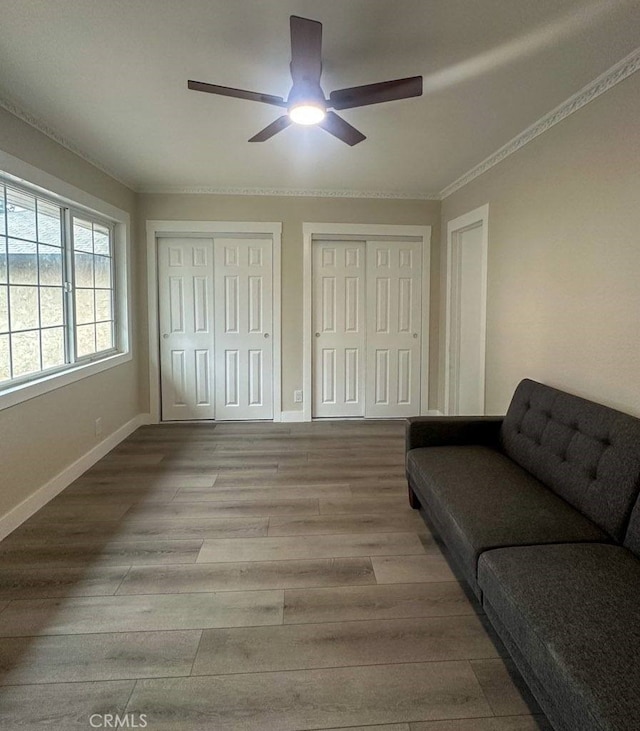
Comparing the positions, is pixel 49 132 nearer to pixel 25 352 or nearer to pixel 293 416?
pixel 25 352

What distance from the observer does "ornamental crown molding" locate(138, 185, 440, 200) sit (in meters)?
4.46

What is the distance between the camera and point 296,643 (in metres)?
1.71

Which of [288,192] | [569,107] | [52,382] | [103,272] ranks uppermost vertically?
[288,192]

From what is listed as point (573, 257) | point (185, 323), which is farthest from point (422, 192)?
point (185, 323)

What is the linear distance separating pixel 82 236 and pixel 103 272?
1.56 feet

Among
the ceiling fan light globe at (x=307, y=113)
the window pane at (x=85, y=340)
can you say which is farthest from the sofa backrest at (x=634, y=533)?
the window pane at (x=85, y=340)

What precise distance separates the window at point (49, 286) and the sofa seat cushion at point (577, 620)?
2.77m

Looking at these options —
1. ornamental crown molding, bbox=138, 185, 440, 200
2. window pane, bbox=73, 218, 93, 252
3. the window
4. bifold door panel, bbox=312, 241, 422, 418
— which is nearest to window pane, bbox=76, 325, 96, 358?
the window

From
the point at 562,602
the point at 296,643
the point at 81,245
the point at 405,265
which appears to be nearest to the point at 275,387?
the point at 405,265

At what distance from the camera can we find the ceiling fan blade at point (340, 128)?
2.28 m

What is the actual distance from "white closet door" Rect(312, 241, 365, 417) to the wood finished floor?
1812mm

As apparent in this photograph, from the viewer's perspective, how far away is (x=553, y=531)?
172 cm

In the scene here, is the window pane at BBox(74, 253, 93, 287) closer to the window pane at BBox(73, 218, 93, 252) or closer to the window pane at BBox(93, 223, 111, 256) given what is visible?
the window pane at BBox(73, 218, 93, 252)

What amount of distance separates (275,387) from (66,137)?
2.81 m
